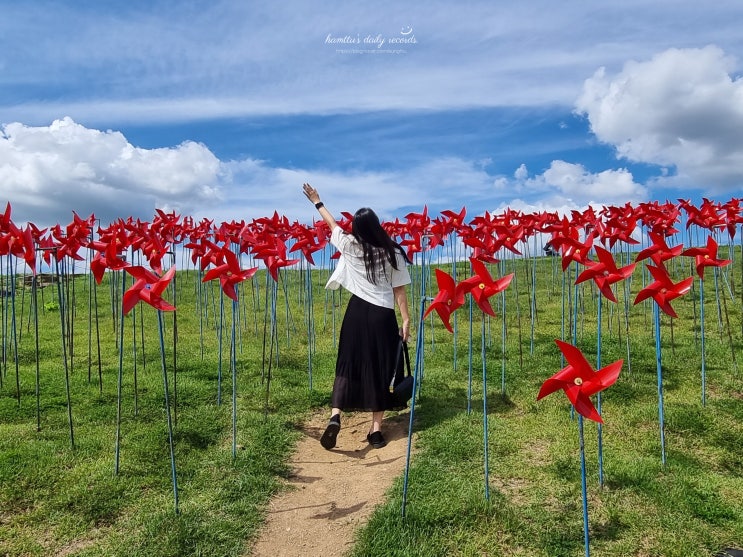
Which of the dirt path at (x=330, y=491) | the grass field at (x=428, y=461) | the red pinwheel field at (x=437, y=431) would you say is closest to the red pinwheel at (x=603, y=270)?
the red pinwheel field at (x=437, y=431)

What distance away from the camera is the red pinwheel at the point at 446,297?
3.45 m

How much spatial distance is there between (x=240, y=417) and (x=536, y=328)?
7.33 m

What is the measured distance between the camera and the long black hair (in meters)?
5.42

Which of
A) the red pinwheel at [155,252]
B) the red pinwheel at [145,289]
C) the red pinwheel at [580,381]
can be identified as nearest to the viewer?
the red pinwheel at [580,381]

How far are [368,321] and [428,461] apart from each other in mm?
1579

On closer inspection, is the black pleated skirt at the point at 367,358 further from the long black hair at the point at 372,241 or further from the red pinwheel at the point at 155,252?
the red pinwheel at the point at 155,252

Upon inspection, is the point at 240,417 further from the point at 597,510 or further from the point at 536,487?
the point at 597,510

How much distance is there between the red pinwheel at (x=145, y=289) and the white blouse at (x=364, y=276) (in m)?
2.07

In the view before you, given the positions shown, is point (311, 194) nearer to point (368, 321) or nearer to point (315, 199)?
point (315, 199)

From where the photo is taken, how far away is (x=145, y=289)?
13.0ft

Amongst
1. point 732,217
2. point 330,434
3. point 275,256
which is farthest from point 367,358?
point 732,217

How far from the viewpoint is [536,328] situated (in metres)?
11.6

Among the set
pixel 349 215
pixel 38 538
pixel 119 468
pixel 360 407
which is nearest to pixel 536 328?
pixel 349 215

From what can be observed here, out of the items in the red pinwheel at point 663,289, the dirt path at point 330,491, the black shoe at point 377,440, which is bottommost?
the dirt path at point 330,491
